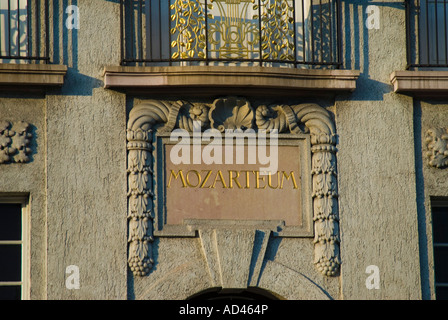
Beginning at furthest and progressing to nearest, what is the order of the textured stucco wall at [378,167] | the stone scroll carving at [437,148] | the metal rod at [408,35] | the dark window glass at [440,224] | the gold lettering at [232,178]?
1. the metal rod at [408,35]
2. the dark window glass at [440,224]
3. the stone scroll carving at [437,148]
4. the gold lettering at [232,178]
5. the textured stucco wall at [378,167]

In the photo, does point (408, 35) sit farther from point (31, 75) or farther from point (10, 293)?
point (10, 293)

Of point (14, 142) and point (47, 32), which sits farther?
point (47, 32)

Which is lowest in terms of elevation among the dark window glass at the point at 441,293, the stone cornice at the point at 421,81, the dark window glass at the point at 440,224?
the dark window glass at the point at 441,293

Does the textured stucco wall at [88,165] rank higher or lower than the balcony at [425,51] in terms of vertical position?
lower

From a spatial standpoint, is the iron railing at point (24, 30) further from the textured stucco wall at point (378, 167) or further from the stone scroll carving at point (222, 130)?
the textured stucco wall at point (378, 167)

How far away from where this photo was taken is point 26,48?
59.7 ft

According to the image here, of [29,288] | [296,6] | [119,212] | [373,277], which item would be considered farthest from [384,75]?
[29,288]

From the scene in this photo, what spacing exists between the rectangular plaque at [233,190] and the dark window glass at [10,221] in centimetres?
175

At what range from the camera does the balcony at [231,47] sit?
17.9 meters

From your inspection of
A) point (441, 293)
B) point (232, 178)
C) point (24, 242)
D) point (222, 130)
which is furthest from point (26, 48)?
point (441, 293)

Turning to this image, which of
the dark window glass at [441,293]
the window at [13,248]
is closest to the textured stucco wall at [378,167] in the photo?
the dark window glass at [441,293]

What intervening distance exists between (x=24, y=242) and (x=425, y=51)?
571 cm

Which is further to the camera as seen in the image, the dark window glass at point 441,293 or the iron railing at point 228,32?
the iron railing at point 228,32

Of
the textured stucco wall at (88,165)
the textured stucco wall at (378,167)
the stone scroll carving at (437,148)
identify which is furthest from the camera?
the stone scroll carving at (437,148)
